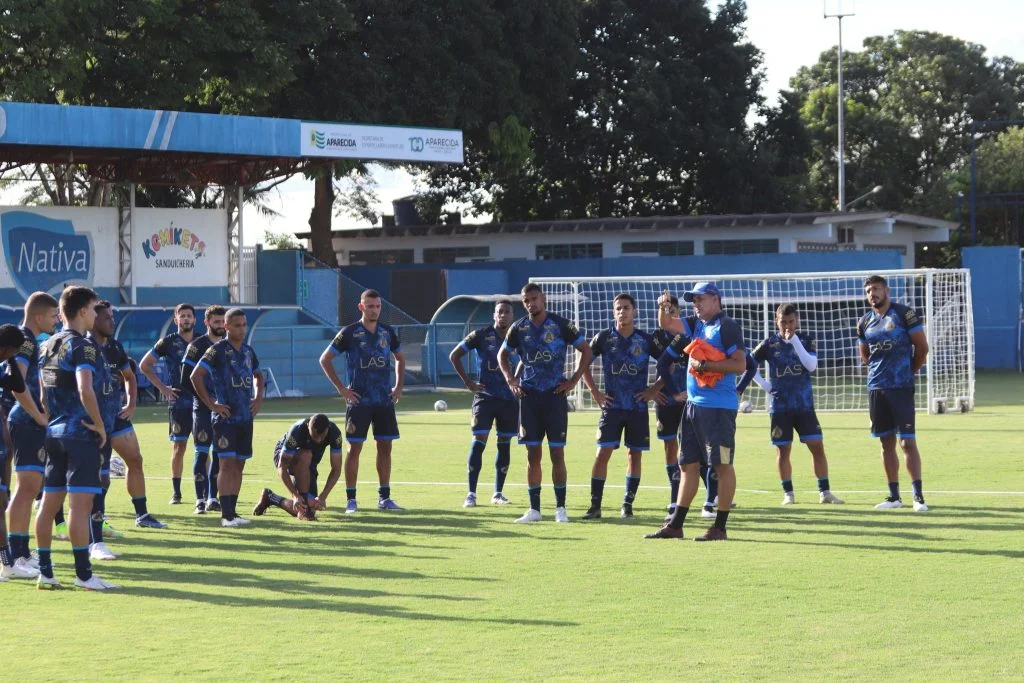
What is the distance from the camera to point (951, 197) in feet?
213

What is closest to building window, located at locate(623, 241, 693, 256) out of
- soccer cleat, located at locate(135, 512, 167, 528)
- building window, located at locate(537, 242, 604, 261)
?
building window, located at locate(537, 242, 604, 261)

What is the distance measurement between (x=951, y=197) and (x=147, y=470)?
52.4 metres

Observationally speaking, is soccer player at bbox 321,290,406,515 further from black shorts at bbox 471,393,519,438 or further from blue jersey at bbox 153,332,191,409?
blue jersey at bbox 153,332,191,409

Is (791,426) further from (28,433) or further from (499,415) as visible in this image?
(28,433)

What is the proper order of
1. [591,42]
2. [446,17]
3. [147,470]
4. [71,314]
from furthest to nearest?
[591,42]
[446,17]
[147,470]
[71,314]

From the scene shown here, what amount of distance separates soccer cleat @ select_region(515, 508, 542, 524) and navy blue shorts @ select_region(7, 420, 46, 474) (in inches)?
178

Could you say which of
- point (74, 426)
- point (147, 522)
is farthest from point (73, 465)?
point (147, 522)

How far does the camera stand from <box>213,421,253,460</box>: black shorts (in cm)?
1367

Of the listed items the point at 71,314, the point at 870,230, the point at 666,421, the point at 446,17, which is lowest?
the point at 666,421

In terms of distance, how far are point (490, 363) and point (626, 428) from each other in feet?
6.29

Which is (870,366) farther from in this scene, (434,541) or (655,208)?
(655,208)

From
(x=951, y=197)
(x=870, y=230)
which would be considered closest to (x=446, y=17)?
(x=870, y=230)

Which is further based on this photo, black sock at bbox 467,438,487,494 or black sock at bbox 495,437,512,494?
black sock at bbox 495,437,512,494

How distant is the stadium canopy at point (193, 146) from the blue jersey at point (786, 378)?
2348 cm
